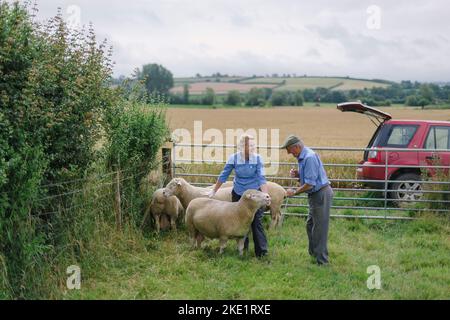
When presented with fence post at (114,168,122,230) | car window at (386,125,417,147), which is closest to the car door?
car window at (386,125,417,147)

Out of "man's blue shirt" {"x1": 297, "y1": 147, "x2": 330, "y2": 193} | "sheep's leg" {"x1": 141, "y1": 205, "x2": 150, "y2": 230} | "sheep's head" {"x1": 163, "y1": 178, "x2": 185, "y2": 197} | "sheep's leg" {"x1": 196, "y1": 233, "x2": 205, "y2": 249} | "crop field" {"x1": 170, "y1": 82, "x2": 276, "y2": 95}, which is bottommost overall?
"sheep's leg" {"x1": 196, "y1": 233, "x2": 205, "y2": 249}

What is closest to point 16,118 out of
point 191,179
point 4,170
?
point 4,170

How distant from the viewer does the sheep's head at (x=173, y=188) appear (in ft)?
36.7

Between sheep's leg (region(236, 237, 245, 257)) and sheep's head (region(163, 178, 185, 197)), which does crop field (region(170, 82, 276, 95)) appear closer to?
sheep's head (region(163, 178, 185, 197))

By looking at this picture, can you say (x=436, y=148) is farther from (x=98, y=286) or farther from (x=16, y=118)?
(x=16, y=118)

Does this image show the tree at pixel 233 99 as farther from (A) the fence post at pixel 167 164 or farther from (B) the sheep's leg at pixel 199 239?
(B) the sheep's leg at pixel 199 239

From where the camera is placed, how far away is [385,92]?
48344 millimetres

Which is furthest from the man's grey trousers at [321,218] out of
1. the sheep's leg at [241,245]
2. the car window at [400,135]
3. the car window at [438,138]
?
the car window at [438,138]

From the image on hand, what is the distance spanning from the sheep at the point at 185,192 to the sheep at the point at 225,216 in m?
0.99

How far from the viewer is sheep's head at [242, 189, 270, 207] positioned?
943cm

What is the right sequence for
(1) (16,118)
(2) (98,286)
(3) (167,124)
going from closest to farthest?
(1) (16,118) < (2) (98,286) < (3) (167,124)

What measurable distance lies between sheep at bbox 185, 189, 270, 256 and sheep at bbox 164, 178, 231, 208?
99 cm

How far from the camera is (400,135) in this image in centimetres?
1427
